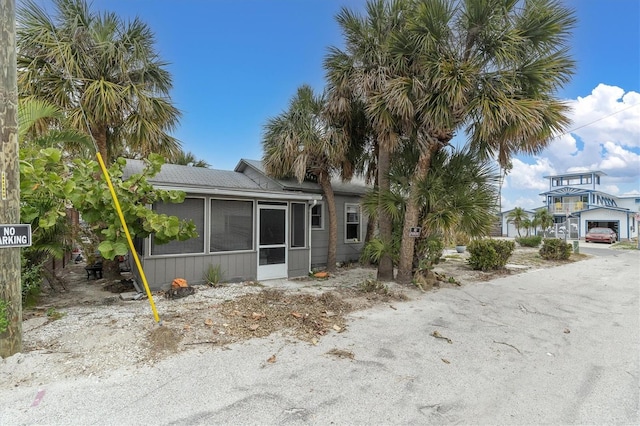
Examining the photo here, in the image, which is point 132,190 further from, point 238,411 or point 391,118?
point 391,118

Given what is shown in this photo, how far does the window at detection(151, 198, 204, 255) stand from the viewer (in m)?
7.04

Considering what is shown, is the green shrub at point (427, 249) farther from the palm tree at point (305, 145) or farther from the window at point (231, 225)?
the window at point (231, 225)

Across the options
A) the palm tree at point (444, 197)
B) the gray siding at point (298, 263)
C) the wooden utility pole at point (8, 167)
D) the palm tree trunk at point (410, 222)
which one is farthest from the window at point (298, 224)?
the wooden utility pole at point (8, 167)

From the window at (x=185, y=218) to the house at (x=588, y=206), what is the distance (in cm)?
3053

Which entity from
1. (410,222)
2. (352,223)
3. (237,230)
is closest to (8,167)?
(237,230)

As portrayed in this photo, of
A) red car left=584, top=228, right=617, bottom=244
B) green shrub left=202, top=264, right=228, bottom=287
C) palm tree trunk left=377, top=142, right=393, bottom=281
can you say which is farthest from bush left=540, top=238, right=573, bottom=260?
red car left=584, top=228, right=617, bottom=244

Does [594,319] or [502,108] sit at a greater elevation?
[502,108]

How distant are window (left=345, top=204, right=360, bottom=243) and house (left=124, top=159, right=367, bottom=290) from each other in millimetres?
910

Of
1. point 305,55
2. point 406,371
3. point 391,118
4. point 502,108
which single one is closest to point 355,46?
point 391,118

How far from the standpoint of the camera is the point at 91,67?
Answer: 23.4 ft

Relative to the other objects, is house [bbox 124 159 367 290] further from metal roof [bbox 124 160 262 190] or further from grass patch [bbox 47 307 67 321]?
grass patch [bbox 47 307 67 321]

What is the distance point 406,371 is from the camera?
3543 millimetres

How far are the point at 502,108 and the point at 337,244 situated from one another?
6556 millimetres

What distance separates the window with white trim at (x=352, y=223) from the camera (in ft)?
37.7
